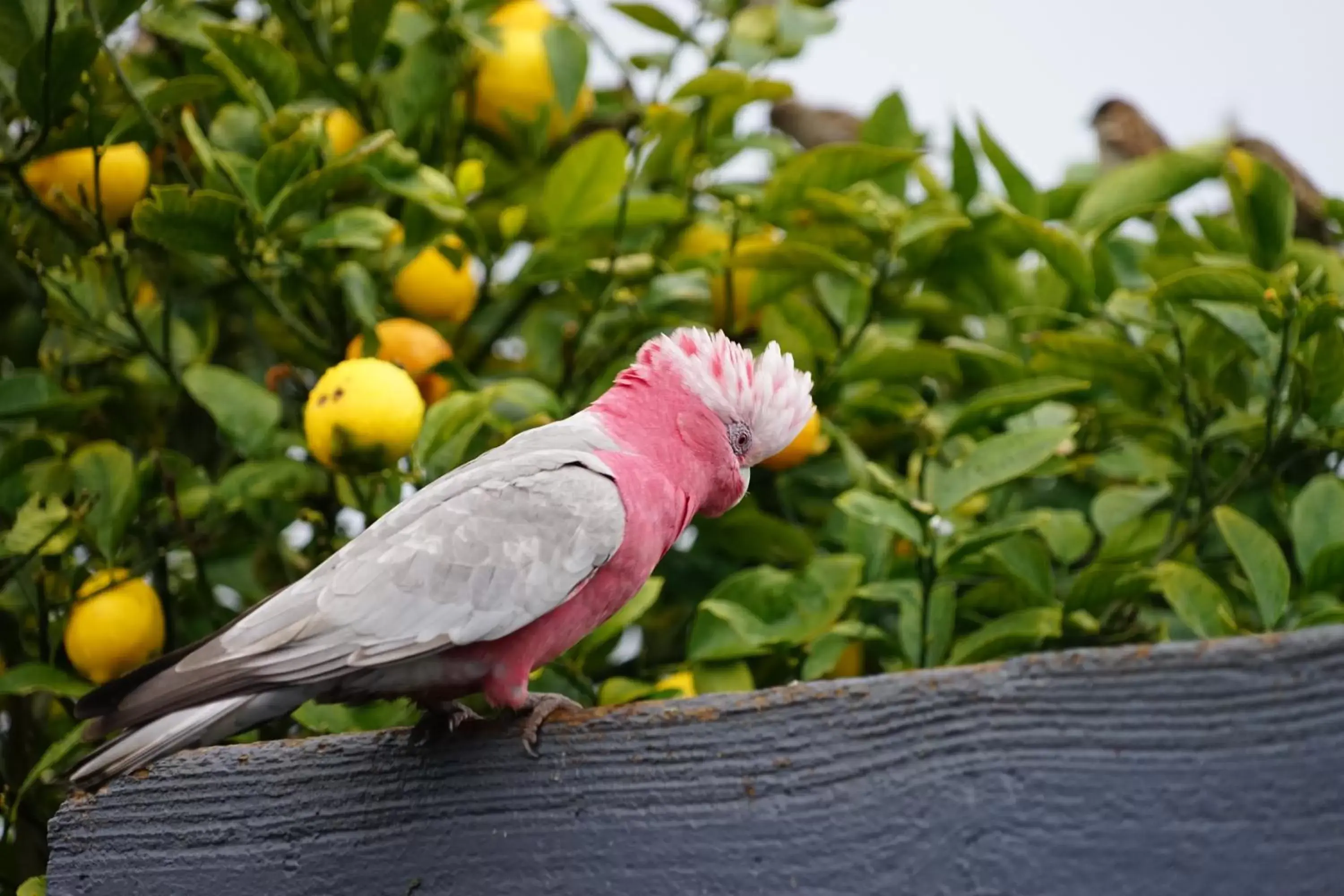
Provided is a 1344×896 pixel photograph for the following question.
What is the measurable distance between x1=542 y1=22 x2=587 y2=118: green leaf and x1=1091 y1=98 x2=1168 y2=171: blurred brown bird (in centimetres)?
144

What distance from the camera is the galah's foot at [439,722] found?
4.79 feet

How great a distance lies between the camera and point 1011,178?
2.38 metres

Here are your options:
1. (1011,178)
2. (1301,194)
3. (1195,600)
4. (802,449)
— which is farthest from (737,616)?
(1301,194)

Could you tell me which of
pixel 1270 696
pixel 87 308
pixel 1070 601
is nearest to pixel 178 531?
pixel 87 308

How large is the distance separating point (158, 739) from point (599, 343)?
107 cm

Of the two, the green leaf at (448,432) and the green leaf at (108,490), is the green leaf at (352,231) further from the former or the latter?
the green leaf at (108,490)

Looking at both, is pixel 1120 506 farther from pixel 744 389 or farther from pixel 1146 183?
pixel 744 389

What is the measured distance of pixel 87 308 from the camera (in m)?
2.02

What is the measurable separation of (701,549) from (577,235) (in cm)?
52

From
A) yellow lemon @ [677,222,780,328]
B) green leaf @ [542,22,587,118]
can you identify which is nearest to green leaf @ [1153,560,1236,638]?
yellow lemon @ [677,222,780,328]

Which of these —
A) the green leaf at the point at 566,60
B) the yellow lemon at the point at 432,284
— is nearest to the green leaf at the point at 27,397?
the yellow lemon at the point at 432,284

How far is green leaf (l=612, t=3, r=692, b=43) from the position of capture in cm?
236

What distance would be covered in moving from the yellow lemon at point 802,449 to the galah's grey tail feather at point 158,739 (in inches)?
33.7

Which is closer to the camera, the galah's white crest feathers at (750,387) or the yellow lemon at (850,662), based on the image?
the galah's white crest feathers at (750,387)
